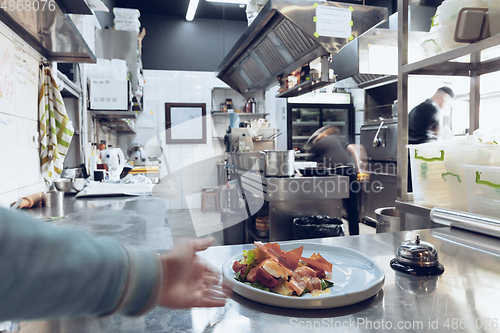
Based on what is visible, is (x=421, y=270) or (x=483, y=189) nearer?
(x=421, y=270)

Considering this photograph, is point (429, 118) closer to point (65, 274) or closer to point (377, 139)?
point (377, 139)

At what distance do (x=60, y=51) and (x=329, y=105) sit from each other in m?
5.19

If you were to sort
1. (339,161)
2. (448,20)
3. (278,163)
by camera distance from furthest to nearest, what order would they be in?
(339,161) → (278,163) → (448,20)

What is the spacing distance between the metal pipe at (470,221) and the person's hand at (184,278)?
0.78 meters

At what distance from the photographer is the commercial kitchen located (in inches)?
24.2

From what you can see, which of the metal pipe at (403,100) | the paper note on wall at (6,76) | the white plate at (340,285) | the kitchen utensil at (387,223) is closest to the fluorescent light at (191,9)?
the paper note on wall at (6,76)

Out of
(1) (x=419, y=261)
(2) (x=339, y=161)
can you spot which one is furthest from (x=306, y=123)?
(1) (x=419, y=261)

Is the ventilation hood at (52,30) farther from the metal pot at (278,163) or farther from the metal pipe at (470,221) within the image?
the metal pipe at (470,221)

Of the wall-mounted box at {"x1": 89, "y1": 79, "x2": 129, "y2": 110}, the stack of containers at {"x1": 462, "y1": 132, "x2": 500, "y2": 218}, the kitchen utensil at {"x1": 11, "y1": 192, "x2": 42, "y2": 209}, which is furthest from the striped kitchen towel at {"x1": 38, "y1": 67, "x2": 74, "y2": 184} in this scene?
the stack of containers at {"x1": 462, "y1": 132, "x2": 500, "y2": 218}

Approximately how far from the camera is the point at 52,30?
65.5 inches

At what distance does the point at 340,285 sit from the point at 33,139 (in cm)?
195

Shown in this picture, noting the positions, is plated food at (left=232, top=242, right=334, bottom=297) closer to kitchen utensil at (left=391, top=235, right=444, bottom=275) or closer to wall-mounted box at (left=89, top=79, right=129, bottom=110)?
kitchen utensil at (left=391, top=235, right=444, bottom=275)

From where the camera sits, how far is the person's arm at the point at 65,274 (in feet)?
0.98

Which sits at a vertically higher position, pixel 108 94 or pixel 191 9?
pixel 191 9
